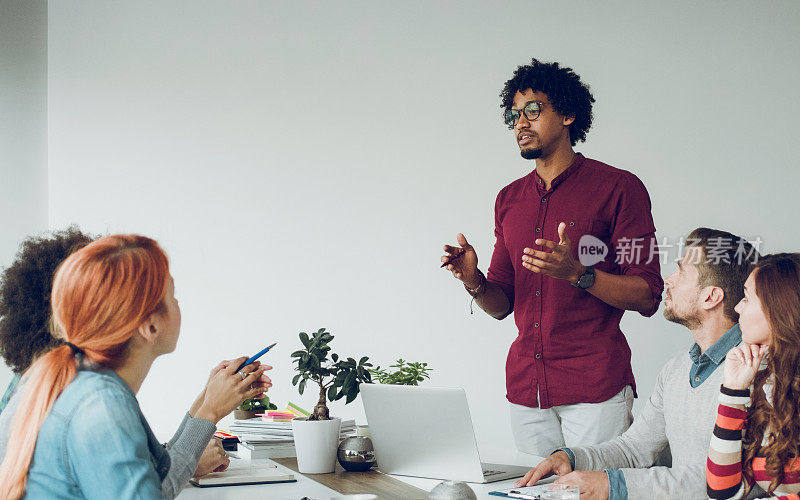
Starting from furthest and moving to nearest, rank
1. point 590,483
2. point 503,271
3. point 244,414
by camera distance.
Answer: point 503,271
point 244,414
point 590,483

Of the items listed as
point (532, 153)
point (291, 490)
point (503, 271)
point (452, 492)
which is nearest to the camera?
point (452, 492)

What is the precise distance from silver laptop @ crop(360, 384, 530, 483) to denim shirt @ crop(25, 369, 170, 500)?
0.72 meters

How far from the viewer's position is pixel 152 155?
14.3ft

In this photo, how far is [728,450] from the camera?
1695mm

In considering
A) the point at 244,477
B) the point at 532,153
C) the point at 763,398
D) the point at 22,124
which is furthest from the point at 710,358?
the point at 22,124

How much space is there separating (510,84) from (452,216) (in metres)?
1.39

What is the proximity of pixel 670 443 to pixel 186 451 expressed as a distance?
1191 mm

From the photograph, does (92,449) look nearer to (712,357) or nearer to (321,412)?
(321,412)

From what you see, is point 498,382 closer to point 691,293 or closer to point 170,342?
point 691,293

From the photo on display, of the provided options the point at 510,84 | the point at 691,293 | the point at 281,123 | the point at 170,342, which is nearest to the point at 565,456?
the point at 691,293

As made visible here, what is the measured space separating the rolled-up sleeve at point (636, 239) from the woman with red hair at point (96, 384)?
5.16ft

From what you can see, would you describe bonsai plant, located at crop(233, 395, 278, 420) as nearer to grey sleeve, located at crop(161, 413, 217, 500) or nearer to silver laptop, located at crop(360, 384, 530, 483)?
silver laptop, located at crop(360, 384, 530, 483)

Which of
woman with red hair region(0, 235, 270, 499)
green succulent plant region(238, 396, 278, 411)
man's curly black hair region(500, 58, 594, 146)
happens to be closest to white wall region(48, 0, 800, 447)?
man's curly black hair region(500, 58, 594, 146)

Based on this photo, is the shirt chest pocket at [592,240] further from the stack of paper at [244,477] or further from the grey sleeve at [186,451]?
the grey sleeve at [186,451]
